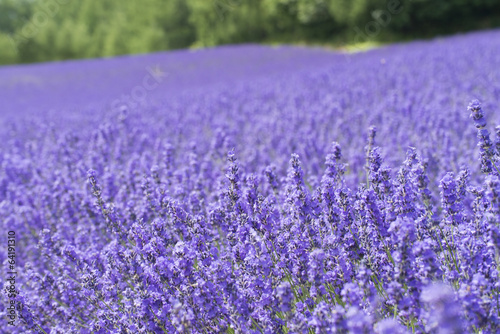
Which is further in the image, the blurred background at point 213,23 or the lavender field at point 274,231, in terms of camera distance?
the blurred background at point 213,23

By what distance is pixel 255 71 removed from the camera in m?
14.3

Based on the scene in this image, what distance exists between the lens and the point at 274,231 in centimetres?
217

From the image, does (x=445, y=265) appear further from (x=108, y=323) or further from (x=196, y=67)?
(x=196, y=67)

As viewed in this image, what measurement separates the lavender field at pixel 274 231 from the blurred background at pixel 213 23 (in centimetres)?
1614

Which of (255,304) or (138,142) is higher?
(255,304)

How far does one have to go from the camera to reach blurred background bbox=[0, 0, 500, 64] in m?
→ 21.3

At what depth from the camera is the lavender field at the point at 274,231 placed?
156 centimetres

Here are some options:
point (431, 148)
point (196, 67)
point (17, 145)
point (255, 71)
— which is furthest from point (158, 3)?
point (431, 148)

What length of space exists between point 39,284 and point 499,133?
2273 millimetres

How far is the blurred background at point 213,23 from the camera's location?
838 inches

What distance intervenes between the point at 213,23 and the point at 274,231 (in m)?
27.5

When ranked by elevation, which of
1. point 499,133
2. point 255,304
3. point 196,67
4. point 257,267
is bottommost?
point 196,67

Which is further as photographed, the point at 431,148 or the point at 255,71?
the point at 255,71

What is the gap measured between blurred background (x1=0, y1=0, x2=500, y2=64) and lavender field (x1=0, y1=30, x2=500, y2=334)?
16.1 metres
